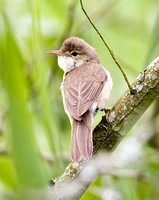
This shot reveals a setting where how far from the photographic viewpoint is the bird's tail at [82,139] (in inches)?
103

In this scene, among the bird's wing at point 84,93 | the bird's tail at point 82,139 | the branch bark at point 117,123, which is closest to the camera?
the branch bark at point 117,123

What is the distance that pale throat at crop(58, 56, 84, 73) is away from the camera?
3.92 meters

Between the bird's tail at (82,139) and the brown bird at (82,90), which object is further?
the brown bird at (82,90)

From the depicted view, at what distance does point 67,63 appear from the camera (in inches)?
155

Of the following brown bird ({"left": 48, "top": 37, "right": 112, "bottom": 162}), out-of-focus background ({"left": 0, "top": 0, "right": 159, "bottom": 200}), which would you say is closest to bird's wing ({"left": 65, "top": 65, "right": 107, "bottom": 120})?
brown bird ({"left": 48, "top": 37, "right": 112, "bottom": 162})

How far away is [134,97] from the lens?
250 cm

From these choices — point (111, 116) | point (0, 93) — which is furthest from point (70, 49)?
point (111, 116)

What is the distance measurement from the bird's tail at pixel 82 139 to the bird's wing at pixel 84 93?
0.19ft

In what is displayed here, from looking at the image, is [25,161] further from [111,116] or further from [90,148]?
[111,116]

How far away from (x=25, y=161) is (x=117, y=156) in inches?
27.7

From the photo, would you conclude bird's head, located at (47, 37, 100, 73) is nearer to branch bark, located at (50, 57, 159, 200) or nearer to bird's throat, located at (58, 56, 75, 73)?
bird's throat, located at (58, 56, 75, 73)

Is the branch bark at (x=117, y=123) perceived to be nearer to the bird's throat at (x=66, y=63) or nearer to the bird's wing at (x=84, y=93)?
the bird's wing at (x=84, y=93)

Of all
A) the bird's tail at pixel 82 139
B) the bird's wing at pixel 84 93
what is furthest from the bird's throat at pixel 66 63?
the bird's tail at pixel 82 139

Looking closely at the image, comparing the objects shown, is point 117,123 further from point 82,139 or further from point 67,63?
point 67,63
